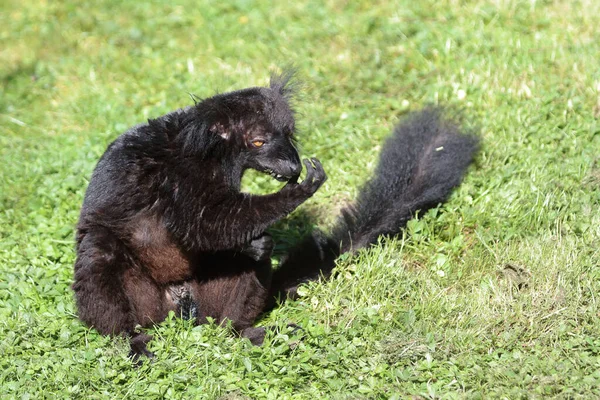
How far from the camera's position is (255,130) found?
531cm

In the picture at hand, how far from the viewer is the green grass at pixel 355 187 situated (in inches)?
191

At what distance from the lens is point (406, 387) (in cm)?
463

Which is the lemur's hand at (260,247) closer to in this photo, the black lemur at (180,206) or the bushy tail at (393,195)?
the black lemur at (180,206)

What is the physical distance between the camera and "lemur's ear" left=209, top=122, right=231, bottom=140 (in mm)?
5242

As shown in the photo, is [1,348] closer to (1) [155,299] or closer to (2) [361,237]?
(1) [155,299]

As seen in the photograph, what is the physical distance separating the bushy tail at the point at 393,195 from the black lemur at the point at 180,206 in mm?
541

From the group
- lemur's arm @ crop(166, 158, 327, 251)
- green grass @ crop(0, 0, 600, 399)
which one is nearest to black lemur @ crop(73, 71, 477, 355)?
lemur's arm @ crop(166, 158, 327, 251)

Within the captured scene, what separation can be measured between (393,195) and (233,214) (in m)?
1.56

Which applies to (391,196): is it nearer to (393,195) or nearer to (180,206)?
(393,195)

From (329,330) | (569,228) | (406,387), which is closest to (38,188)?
(329,330)

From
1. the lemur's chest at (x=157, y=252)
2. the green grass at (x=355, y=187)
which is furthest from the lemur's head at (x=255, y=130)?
the green grass at (x=355, y=187)

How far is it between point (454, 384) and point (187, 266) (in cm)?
207

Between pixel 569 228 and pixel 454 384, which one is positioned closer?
pixel 454 384

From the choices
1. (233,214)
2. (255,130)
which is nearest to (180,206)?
(233,214)
